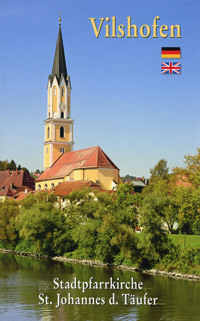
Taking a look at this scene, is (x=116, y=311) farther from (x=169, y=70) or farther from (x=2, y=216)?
(x=2, y=216)

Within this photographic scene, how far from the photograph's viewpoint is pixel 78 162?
69.0 m

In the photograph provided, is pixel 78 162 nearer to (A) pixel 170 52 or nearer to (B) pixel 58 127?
(B) pixel 58 127

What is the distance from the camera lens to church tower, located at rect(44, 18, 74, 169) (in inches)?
3063

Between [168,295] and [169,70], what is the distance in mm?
11923

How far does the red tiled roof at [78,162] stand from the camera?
66.2 meters

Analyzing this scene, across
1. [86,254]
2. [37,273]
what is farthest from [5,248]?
[37,273]

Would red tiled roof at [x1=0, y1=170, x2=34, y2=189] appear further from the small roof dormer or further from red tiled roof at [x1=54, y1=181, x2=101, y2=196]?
red tiled roof at [x1=54, y1=181, x2=101, y2=196]

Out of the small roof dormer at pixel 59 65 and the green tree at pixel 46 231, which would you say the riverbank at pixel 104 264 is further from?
the small roof dormer at pixel 59 65

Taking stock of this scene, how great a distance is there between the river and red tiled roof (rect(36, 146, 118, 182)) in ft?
102

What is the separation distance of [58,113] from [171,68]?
180 feet

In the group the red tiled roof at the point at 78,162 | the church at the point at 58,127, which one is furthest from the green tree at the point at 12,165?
the red tiled roof at the point at 78,162

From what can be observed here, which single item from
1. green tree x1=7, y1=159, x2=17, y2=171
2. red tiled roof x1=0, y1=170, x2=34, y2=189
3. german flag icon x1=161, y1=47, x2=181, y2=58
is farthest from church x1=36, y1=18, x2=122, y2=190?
german flag icon x1=161, y1=47, x2=181, y2=58

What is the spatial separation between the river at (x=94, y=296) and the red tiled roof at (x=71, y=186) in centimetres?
2417

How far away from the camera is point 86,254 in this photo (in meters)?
39.8
